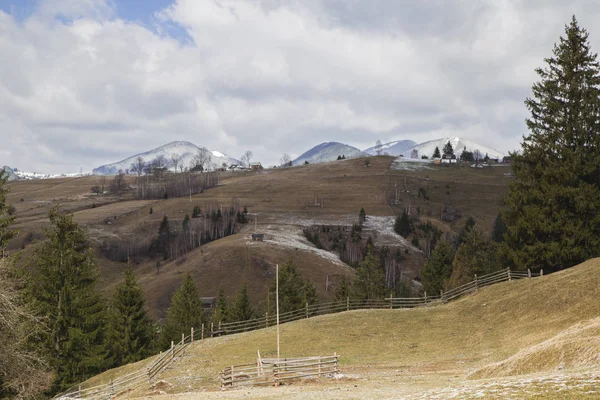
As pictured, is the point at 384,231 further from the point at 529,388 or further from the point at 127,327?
the point at 529,388

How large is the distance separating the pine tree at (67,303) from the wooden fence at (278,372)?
16.0 metres

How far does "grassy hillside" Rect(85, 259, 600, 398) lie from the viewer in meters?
26.7

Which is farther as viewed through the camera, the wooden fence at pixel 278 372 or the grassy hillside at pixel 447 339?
the wooden fence at pixel 278 372

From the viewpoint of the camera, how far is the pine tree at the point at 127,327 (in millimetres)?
54031

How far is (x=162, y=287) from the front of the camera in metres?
129

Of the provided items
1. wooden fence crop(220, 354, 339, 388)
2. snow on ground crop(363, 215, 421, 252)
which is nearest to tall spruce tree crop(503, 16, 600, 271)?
wooden fence crop(220, 354, 339, 388)

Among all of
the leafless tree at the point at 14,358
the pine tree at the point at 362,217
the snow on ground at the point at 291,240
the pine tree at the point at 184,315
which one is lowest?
the pine tree at the point at 184,315

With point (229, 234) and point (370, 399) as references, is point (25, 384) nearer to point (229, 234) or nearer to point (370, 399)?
point (370, 399)

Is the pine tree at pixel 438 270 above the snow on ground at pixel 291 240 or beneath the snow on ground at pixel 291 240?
beneath

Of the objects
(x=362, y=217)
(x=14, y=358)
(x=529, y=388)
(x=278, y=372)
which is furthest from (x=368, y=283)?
(x=362, y=217)

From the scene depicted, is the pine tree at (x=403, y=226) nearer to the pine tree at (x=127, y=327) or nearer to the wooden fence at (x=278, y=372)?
the pine tree at (x=127, y=327)

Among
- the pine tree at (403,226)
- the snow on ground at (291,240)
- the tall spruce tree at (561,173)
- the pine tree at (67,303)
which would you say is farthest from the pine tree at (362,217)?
the pine tree at (67,303)

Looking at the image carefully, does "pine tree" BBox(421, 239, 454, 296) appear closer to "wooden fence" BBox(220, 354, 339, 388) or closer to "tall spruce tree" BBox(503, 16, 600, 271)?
"tall spruce tree" BBox(503, 16, 600, 271)

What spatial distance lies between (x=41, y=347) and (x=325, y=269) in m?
102
